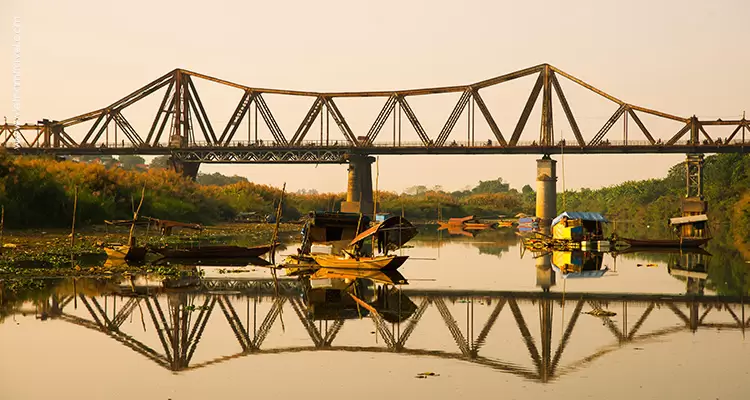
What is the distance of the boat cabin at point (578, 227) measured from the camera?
6088 centimetres

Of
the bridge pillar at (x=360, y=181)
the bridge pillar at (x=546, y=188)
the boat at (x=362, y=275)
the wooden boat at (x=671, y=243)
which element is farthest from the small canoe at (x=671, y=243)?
the bridge pillar at (x=360, y=181)

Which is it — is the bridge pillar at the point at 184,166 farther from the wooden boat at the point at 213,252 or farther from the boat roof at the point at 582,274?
the boat roof at the point at 582,274

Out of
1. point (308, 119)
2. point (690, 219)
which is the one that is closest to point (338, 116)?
point (308, 119)

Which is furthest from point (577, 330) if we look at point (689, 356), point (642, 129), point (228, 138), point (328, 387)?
point (228, 138)

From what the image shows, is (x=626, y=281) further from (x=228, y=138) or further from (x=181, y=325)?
(x=228, y=138)

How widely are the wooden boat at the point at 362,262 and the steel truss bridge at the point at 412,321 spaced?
17.2 ft

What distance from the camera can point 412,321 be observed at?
82.1 feet

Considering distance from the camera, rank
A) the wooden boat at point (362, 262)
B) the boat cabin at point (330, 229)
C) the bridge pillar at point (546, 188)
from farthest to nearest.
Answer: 1. the bridge pillar at point (546, 188)
2. the boat cabin at point (330, 229)
3. the wooden boat at point (362, 262)

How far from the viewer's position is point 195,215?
274ft

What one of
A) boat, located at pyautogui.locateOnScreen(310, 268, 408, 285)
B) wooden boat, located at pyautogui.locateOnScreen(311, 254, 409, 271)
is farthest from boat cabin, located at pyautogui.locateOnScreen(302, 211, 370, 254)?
boat, located at pyautogui.locateOnScreen(310, 268, 408, 285)

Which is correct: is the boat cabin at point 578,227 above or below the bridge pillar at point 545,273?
above

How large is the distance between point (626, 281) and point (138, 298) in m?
19.6

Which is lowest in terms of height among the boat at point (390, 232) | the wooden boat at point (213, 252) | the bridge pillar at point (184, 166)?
the wooden boat at point (213, 252)

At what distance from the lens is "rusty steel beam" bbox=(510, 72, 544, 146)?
118 meters
